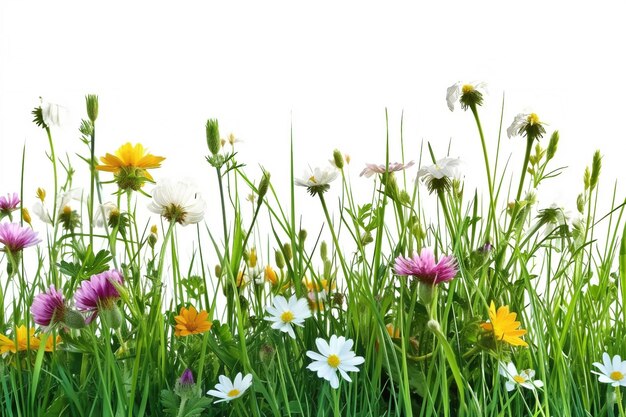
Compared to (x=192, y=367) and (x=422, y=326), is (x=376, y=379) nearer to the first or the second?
(x=422, y=326)

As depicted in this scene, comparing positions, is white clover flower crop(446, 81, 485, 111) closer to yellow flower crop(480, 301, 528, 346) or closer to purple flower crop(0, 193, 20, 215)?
yellow flower crop(480, 301, 528, 346)

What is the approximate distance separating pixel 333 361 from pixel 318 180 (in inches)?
13.6

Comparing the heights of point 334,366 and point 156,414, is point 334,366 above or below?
above

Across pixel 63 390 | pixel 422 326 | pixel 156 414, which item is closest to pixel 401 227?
pixel 422 326

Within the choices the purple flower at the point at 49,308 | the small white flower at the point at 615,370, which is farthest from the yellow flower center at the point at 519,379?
the purple flower at the point at 49,308

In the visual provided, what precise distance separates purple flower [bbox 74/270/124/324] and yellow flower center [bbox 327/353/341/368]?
30cm

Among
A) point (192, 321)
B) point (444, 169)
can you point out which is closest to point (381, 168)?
point (444, 169)

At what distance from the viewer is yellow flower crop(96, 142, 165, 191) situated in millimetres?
1097

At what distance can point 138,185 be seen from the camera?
111cm

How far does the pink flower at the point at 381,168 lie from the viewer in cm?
128

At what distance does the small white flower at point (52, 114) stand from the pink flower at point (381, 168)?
21.4 inches

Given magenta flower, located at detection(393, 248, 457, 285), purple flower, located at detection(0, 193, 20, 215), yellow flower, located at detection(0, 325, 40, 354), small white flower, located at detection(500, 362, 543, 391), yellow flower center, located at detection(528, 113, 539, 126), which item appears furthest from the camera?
purple flower, located at detection(0, 193, 20, 215)

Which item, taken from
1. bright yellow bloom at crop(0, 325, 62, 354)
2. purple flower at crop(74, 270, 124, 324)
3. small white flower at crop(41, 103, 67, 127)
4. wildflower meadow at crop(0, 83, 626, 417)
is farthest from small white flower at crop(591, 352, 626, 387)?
small white flower at crop(41, 103, 67, 127)

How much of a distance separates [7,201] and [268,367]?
0.70 m
